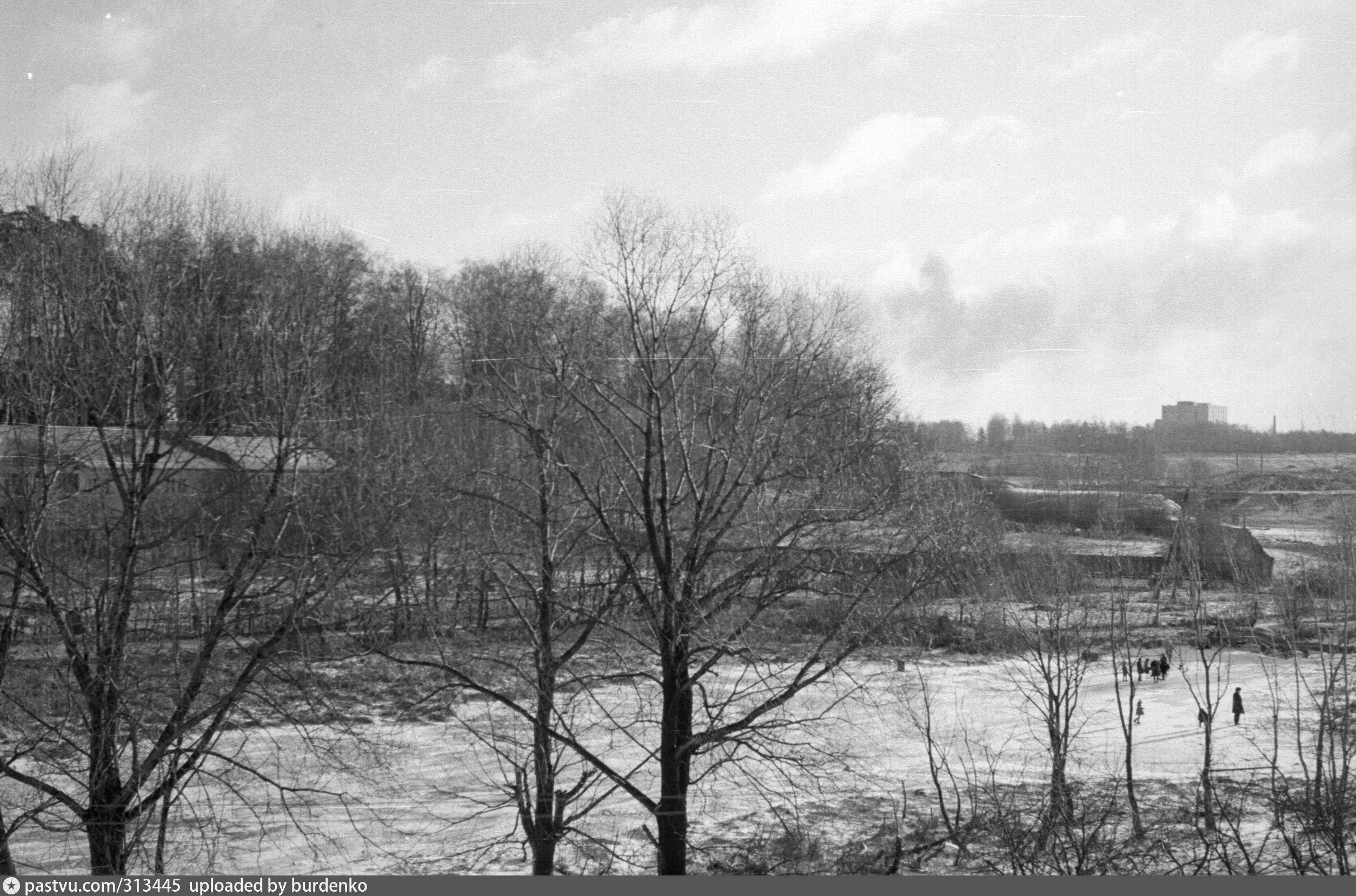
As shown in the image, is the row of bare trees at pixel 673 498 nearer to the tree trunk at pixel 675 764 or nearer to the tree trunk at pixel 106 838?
the tree trunk at pixel 675 764

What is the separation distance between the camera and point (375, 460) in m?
9.02

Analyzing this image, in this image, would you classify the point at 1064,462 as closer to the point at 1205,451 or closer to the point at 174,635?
the point at 1205,451

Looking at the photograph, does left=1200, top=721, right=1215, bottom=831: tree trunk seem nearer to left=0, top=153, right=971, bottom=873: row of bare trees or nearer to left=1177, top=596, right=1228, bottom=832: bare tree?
left=1177, top=596, right=1228, bottom=832: bare tree

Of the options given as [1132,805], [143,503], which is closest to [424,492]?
[143,503]

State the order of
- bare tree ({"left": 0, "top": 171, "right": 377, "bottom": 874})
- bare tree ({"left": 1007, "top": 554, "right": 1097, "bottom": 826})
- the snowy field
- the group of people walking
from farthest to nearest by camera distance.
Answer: the group of people walking → bare tree ({"left": 1007, "top": 554, "right": 1097, "bottom": 826}) → the snowy field → bare tree ({"left": 0, "top": 171, "right": 377, "bottom": 874})

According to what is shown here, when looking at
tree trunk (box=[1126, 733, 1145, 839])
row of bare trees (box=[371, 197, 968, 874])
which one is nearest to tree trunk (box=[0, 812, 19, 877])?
row of bare trees (box=[371, 197, 968, 874])

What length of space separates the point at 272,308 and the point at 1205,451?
25.3 ft

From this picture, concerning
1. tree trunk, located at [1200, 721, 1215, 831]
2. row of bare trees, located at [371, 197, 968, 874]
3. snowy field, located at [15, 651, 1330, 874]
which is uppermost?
row of bare trees, located at [371, 197, 968, 874]

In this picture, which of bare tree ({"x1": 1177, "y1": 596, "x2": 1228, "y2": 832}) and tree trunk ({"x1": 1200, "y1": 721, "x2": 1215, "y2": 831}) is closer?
tree trunk ({"x1": 1200, "y1": 721, "x2": 1215, "y2": 831})

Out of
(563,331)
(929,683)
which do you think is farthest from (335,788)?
(929,683)

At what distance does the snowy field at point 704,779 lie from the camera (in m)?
8.30

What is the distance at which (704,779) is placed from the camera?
9578 mm

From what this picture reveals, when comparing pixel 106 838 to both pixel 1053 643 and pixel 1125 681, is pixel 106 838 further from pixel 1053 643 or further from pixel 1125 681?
pixel 1125 681

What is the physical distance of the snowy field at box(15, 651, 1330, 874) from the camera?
830 cm
